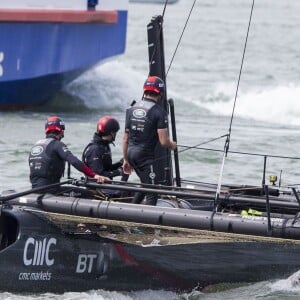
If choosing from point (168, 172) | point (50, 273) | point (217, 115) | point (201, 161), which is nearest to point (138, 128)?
point (168, 172)

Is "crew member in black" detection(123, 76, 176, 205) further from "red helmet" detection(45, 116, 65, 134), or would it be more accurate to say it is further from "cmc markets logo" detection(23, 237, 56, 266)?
"cmc markets logo" detection(23, 237, 56, 266)

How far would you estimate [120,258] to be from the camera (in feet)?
38.2

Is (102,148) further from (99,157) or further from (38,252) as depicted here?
(38,252)

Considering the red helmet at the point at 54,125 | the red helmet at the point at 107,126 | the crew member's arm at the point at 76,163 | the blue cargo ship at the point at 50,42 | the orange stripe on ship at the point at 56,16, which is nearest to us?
the crew member's arm at the point at 76,163

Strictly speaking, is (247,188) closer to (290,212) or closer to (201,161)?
(290,212)

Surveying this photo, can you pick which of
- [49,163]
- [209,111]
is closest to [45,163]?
[49,163]

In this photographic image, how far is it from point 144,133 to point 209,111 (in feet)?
43.2

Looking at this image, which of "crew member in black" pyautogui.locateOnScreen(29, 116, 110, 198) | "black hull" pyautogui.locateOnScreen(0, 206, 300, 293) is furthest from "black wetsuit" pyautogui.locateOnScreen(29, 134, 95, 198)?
"black hull" pyautogui.locateOnScreen(0, 206, 300, 293)

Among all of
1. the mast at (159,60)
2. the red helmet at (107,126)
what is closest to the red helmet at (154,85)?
the red helmet at (107,126)

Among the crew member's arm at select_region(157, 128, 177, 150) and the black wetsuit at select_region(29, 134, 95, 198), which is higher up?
the crew member's arm at select_region(157, 128, 177, 150)

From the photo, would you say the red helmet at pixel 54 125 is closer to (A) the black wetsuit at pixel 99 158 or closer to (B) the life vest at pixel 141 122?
(A) the black wetsuit at pixel 99 158

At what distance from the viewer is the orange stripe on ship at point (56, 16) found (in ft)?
71.2

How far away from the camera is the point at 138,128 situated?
12336 millimetres

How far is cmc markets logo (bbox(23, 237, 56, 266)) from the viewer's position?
37.5ft
